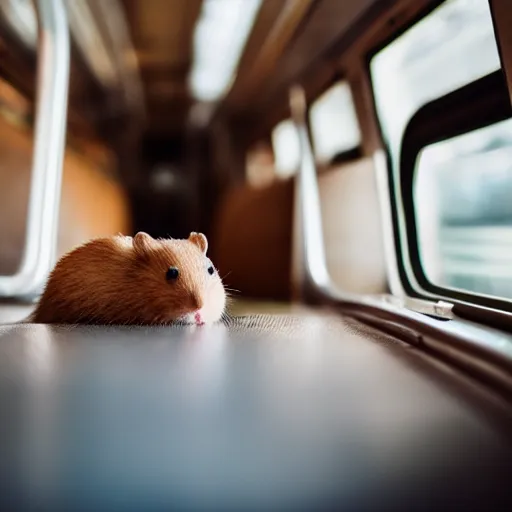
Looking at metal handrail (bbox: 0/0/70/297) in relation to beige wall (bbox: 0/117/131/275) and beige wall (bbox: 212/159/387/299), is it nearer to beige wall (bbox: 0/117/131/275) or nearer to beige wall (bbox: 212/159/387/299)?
beige wall (bbox: 0/117/131/275)

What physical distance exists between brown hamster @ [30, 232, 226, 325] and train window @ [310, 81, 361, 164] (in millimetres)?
1376

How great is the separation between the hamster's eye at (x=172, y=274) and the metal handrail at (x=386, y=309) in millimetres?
539

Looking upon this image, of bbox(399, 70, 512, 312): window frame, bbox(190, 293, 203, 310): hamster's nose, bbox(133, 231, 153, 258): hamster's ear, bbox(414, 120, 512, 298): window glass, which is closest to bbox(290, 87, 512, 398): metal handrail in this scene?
bbox(399, 70, 512, 312): window frame

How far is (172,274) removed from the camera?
4.68 ft

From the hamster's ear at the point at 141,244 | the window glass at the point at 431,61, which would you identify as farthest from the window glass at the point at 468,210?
the hamster's ear at the point at 141,244

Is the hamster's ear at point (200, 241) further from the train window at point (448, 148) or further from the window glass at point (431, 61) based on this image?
the window glass at point (431, 61)

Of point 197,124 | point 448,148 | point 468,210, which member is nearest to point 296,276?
point 468,210

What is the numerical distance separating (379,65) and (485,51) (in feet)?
2.57

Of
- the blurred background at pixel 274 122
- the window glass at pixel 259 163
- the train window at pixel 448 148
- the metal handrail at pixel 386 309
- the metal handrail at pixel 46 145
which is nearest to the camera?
the metal handrail at pixel 386 309

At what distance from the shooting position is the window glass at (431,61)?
1.63 metres

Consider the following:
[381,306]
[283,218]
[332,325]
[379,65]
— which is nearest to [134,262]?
[332,325]

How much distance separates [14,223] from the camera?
2.77 m

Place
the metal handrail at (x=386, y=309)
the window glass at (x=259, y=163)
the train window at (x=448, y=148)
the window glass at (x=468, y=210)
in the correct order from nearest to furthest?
the metal handrail at (x=386, y=309) → the train window at (x=448, y=148) → the window glass at (x=468, y=210) → the window glass at (x=259, y=163)

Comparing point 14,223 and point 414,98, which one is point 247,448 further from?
point 14,223
